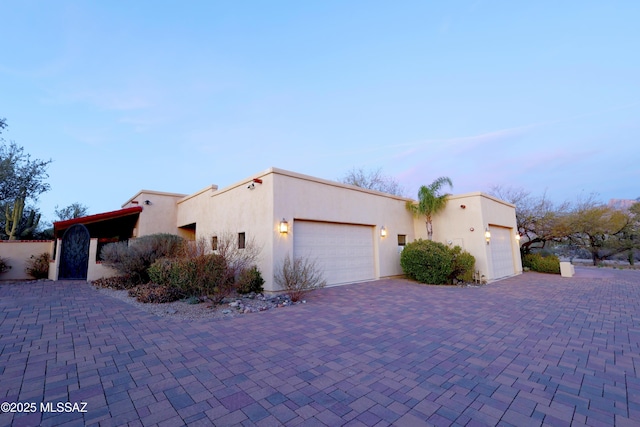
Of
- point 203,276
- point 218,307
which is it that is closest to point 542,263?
point 218,307

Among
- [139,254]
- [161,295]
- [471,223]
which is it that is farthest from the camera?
[471,223]

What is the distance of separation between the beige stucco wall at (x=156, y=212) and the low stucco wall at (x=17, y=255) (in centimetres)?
418

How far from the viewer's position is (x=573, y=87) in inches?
475

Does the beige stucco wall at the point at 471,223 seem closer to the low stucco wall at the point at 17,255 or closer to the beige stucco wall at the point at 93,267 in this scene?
the beige stucco wall at the point at 93,267

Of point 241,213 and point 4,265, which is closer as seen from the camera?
point 241,213

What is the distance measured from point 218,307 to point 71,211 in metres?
28.6

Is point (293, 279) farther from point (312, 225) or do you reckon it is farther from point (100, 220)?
point (100, 220)

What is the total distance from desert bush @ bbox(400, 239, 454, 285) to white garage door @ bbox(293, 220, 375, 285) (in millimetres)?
1647

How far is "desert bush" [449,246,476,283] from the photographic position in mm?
10336

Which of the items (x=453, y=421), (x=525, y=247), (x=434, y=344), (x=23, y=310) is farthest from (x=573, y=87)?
(x=23, y=310)

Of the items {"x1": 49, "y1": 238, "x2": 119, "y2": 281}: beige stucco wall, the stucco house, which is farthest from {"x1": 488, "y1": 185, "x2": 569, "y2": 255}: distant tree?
{"x1": 49, "y1": 238, "x2": 119, "y2": 281}: beige stucco wall

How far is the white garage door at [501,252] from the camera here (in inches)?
472

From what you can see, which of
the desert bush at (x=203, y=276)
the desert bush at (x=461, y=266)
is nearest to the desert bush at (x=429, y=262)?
the desert bush at (x=461, y=266)

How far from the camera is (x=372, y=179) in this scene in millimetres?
25422
